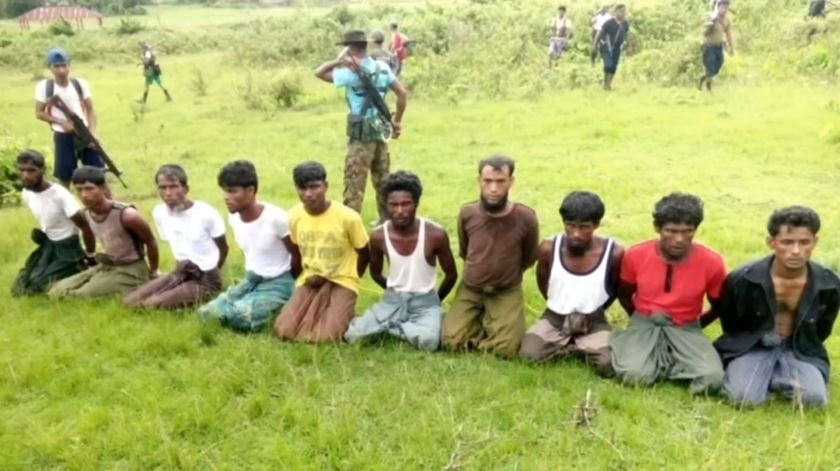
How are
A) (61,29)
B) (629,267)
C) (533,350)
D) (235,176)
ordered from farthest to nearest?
(61,29)
(235,176)
(533,350)
(629,267)

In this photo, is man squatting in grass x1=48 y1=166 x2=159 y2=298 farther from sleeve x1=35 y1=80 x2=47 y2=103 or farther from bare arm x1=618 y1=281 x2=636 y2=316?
bare arm x1=618 y1=281 x2=636 y2=316

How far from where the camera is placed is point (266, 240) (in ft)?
17.6

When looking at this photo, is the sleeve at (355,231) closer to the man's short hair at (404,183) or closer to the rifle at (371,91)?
the man's short hair at (404,183)

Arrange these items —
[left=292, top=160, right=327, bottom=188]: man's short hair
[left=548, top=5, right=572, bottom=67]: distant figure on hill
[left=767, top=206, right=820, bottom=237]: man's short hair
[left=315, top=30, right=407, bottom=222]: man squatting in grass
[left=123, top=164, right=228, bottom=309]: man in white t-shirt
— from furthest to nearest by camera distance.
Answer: [left=548, top=5, right=572, bottom=67]: distant figure on hill → [left=315, top=30, right=407, bottom=222]: man squatting in grass → [left=123, top=164, right=228, bottom=309]: man in white t-shirt → [left=292, top=160, right=327, bottom=188]: man's short hair → [left=767, top=206, right=820, bottom=237]: man's short hair

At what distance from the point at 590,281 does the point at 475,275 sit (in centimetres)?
75

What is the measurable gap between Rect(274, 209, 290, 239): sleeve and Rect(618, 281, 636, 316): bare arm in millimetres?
2234

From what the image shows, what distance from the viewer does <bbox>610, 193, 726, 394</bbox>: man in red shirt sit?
13.9ft

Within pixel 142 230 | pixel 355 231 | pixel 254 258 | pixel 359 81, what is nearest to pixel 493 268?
pixel 355 231

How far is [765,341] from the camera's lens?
4223 millimetres

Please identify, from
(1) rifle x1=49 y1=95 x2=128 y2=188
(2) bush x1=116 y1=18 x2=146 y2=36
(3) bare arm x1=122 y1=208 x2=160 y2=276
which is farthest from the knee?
(2) bush x1=116 y1=18 x2=146 y2=36

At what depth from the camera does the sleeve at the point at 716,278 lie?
4.35 m

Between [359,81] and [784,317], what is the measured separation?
4118 mm

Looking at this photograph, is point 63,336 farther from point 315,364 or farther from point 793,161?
point 793,161

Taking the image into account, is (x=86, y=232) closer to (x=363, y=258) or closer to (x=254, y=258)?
(x=254, y=258)
